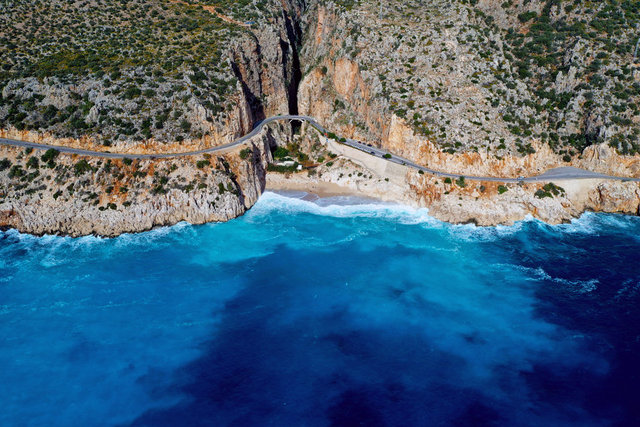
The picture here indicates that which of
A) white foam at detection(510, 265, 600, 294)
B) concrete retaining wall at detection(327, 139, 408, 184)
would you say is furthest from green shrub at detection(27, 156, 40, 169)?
white foam at detection(510, 265, 600, 294)

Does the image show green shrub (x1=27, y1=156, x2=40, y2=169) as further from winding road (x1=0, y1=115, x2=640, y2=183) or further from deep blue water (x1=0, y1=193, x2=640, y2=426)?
deep blue water (x1=0, y1=193, x2=640, y2=426)

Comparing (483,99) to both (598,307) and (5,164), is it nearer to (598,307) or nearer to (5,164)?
(598,307)

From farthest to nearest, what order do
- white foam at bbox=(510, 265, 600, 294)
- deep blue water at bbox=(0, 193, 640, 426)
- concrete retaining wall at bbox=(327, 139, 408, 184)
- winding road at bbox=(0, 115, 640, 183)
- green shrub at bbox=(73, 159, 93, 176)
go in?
1. concrete retaining wall at bbox=(327, 139, 408, 184)
2. winding road at bbox=(0, 115, 640, 183)
3. green shrub at bbox=(73, 159, 93, 176)
4. white foam at bbox=(510, 265, 600, 294)
5. deep blue water at bbox=(0, 193, 640, 426)

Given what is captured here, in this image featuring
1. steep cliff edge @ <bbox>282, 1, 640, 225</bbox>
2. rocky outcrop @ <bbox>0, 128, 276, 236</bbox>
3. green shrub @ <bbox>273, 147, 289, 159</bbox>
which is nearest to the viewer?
rocky outcrop @ <bbox>0, 128, 276, 236</bbox>

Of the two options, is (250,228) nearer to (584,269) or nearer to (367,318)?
(367,318)

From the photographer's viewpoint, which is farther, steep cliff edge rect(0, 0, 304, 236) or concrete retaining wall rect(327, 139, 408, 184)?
concrete retaining wall rect(327, 139, 408, 184)

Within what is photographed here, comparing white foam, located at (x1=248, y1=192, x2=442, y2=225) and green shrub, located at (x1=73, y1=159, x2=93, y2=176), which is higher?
green shrub, located at (x1=73, y1=159, x2=93, y2=176)

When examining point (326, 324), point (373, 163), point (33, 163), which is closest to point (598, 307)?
point (326, 324)

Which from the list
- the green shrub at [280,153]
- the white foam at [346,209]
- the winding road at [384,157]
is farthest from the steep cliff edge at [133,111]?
the white foam at [346,209]
